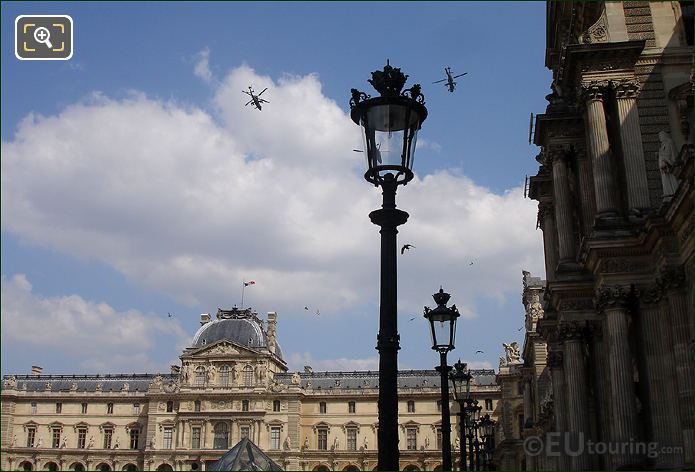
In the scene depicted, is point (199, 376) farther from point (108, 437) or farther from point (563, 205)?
point (563, 205)

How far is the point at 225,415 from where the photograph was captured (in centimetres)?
8588

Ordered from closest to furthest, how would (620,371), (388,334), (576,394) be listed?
(388,334), (620,371), (576,394)

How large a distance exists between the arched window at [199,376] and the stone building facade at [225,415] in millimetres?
119

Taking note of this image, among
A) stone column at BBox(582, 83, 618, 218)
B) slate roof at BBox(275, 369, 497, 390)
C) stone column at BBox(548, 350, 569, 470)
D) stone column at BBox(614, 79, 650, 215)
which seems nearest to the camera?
stone column at BBox(614, 79, 650, 215)

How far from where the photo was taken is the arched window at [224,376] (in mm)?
87625

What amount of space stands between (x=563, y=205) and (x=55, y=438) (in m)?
85.4

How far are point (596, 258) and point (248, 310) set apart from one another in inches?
3114

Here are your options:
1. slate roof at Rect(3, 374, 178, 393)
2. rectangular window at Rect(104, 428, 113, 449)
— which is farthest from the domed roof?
rectangular window at Rect(104, 428, 113, 449)

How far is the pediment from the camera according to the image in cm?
8844

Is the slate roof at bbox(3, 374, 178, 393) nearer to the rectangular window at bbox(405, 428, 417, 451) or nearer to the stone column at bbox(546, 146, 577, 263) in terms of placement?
the rectangular window at bbox(405, 428, 417, 451)

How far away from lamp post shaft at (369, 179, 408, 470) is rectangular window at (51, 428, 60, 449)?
93.6 metres

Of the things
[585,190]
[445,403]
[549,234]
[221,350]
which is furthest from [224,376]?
[445,403]

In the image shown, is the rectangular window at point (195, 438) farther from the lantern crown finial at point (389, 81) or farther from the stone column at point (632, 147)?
the lantern crown finial at point (389, 81)

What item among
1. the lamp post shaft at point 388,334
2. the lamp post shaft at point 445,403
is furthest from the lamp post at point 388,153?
the lamp post shaft at point 445,403
